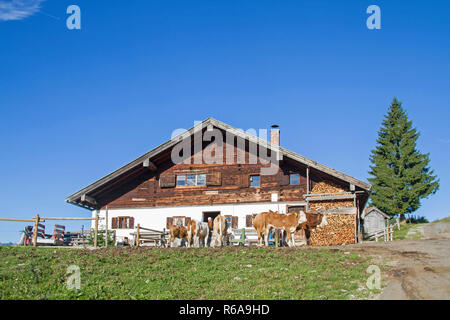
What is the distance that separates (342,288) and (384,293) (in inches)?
46.1

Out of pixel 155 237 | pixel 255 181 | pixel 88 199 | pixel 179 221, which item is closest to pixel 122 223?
pixel 88 199

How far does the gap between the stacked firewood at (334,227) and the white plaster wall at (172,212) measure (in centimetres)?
215

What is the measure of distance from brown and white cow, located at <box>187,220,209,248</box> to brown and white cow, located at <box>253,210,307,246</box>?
8.82 feet

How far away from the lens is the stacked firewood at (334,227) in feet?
77.2

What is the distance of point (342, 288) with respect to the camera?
39.7ft

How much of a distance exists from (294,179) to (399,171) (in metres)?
26.2

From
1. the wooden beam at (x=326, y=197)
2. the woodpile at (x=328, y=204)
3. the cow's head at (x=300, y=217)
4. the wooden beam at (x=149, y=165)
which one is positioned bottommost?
the cow's head at (x=300, y=217)

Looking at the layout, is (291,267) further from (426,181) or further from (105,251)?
(426,181)

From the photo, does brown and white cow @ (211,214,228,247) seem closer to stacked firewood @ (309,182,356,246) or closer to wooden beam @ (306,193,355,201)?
stacked firewood @ (309,182,356,246)

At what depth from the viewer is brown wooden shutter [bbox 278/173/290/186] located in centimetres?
2600

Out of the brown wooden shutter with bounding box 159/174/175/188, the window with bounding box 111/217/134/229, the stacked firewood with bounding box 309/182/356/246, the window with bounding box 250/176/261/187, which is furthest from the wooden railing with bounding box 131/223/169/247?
the stacked firewood with bounding box 309/182/356/246

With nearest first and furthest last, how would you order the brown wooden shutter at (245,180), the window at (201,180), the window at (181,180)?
the brown wooden shutter at (245,180)
the window at (201,180)
the window at (181,180)

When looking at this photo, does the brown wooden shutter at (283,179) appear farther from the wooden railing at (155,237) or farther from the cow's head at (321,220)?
the wooden railing at (155,237)

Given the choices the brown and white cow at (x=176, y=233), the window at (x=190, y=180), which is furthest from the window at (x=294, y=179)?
the brown and white cow at (x=176, y=233)
